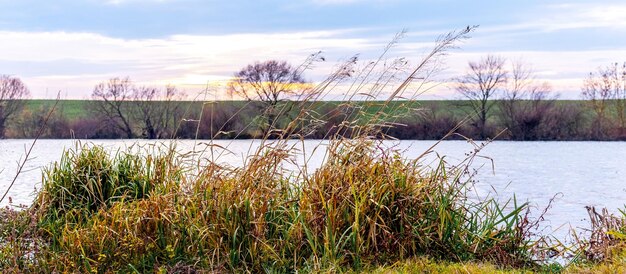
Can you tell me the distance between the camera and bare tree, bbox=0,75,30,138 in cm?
3706

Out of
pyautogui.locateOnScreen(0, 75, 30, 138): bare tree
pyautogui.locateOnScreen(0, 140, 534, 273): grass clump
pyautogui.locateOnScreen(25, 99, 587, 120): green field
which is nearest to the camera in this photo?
pyautogui.locateOnScreen(0, 140, 534, 273): grass clump

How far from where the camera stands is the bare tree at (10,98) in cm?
3706

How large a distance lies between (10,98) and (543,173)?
31.2 metres

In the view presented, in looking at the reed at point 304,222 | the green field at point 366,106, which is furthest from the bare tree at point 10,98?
the reed at point 304,222

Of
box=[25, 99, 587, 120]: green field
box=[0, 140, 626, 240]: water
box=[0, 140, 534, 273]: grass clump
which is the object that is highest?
box=[25, 99, 587, 120]: green field

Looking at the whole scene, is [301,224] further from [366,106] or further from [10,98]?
[10,98]

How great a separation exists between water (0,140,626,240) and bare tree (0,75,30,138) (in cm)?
473

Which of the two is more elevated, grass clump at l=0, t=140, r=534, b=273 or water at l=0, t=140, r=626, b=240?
grass clump at l=0, t=140, r=534, b=273

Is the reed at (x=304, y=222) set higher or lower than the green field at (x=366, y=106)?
lower

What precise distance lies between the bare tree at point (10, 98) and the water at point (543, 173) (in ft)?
15.5

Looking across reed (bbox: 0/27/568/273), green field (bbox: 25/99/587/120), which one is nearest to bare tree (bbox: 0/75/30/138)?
green field (bbox: 25/99/587/120)

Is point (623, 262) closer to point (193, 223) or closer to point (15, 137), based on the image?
point (193, 223)

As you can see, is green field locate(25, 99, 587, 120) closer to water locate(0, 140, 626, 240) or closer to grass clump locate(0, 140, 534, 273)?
A: water locate(0, 140, 626, 240)

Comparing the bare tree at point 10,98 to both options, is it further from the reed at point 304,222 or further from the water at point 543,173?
the reed at point 304,222
